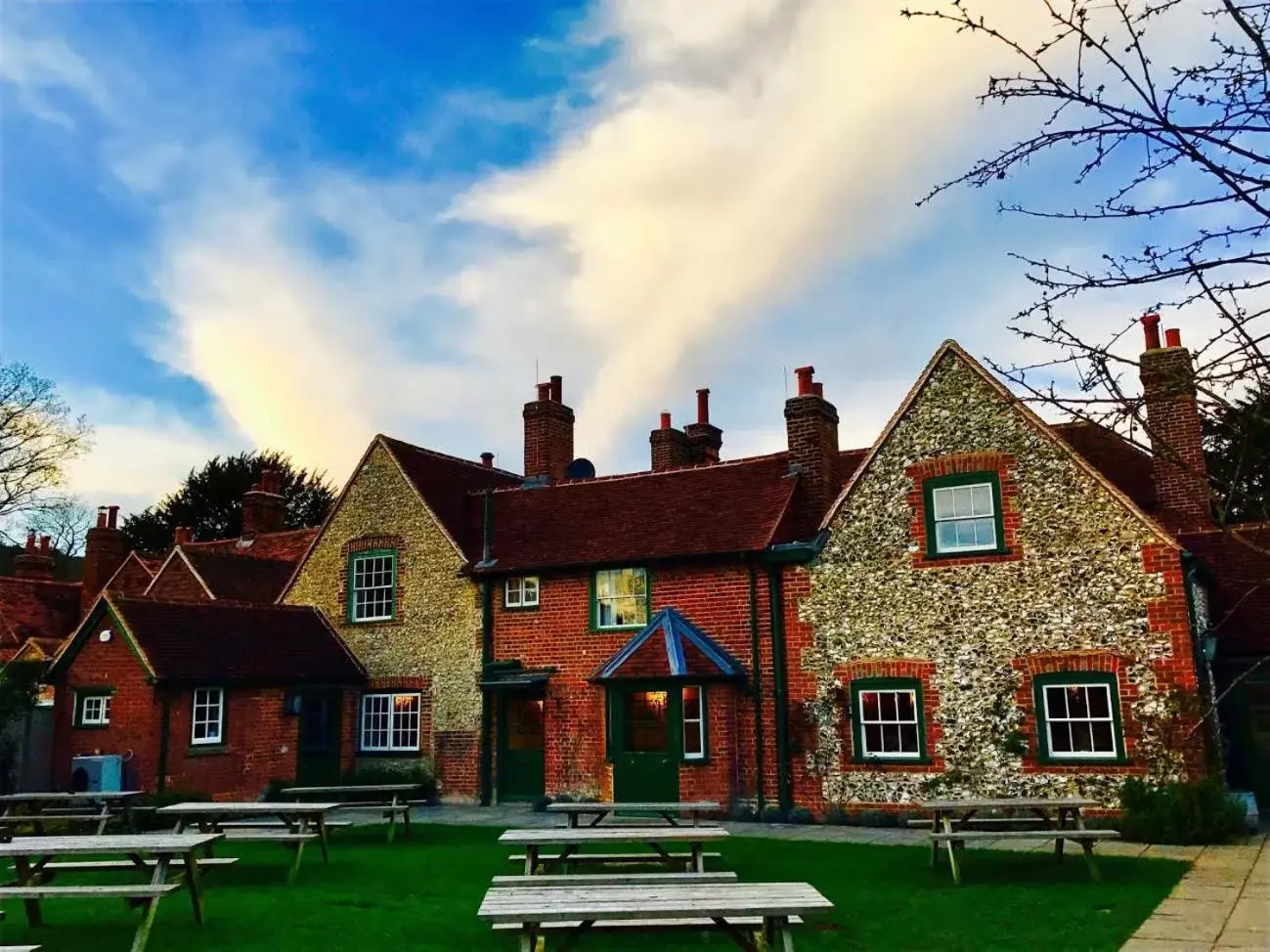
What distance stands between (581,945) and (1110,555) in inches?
450

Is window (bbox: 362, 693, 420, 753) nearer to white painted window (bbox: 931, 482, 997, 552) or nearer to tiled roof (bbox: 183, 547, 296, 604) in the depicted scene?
tiled roof (bbox: 183, 547, 296, 604)

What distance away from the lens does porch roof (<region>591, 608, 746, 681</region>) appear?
1852 cm

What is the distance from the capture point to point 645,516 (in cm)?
2175

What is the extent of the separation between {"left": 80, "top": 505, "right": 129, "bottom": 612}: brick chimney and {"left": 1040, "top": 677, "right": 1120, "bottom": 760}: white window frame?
27880 millimetres

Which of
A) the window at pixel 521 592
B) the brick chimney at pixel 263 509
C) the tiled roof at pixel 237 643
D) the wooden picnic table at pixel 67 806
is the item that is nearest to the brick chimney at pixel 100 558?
the brick chimney at pixel 263 509

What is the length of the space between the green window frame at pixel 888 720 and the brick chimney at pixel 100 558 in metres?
24.8

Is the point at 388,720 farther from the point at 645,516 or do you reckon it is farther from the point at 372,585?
the point at 645,516

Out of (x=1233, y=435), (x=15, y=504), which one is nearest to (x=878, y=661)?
(x=1233, y=435)

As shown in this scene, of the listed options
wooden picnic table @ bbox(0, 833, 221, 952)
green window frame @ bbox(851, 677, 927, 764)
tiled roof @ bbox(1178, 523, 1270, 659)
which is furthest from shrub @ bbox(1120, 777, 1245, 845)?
wooden picnic table @ bbox(0, 833, 221, 952)

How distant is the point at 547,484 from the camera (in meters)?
24.5

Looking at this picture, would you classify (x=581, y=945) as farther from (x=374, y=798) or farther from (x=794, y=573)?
(x=374, y=798)

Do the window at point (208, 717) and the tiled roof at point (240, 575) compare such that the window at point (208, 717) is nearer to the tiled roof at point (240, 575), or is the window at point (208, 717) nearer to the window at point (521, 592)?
the window at point (521, 592)

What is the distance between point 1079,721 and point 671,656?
6904mm

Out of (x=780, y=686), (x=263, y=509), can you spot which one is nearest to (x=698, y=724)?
(x=780, y=686)
